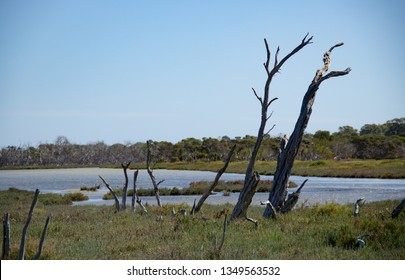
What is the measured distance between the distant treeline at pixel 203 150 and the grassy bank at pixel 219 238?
2697 cm

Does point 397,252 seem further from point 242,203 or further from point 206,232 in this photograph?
point 242,203

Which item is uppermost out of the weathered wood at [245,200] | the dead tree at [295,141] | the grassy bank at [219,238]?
the dead tree at [295,141]

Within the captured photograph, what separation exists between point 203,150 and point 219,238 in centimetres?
6906

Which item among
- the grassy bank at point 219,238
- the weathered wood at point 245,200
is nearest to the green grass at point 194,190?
the grassy bank at point 219,238

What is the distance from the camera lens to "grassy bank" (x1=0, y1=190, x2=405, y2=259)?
10.4m

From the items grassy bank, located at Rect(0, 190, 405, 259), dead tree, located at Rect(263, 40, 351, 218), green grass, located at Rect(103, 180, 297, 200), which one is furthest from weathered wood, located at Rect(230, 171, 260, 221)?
green grass, located at Rect(103, 180, 297, 200)

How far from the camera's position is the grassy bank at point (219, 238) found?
10375 mm

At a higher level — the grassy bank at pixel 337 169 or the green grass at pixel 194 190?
the grassy bank at pixel 337 169

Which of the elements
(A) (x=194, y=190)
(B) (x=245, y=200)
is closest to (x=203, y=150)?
(A) (x=194, y=190)

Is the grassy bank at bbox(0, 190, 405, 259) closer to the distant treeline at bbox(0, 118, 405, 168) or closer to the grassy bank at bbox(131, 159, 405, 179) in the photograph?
the distant treeline at bbox(0, 118, 405, 168)

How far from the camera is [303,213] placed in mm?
16906

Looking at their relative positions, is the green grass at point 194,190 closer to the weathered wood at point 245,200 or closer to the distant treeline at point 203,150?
the distant treeline at point 203,150
